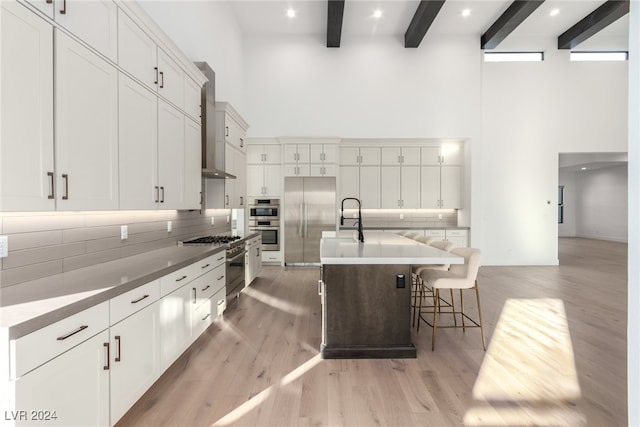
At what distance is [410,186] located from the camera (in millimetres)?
6953

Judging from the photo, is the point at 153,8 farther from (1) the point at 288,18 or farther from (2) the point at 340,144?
(2) the point at 340,144

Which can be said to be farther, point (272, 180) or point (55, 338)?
point (272, 180)

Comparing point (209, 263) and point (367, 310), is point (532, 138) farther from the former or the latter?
point (209, 263)

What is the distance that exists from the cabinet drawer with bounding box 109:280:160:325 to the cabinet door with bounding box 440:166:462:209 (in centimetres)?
633

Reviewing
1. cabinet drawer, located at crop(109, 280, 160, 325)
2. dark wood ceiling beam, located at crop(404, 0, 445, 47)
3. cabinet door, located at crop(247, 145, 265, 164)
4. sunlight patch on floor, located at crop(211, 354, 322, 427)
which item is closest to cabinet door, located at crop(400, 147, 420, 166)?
dark wood ceiling beam, located at crop(404, 0, 445, 47)

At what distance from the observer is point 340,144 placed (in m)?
6.95

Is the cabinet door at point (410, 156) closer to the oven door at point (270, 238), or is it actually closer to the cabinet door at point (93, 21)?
Answer: the oven door at point (270, 238)

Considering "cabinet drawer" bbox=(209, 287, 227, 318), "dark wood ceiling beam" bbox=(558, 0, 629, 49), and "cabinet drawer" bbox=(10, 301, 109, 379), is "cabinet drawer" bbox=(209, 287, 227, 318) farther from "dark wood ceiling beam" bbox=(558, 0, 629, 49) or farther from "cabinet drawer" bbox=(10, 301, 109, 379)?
"dark wood ceiling beam" bbox=(558, 0, 629, 49)

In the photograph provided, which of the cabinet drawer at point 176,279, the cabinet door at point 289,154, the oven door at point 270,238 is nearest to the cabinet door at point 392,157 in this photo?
the cabinet door at point 289,154

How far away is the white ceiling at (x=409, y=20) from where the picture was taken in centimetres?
585

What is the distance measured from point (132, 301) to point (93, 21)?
5.63 feet

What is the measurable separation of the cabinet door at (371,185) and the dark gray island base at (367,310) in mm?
4379

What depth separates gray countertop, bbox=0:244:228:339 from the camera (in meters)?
1.17
